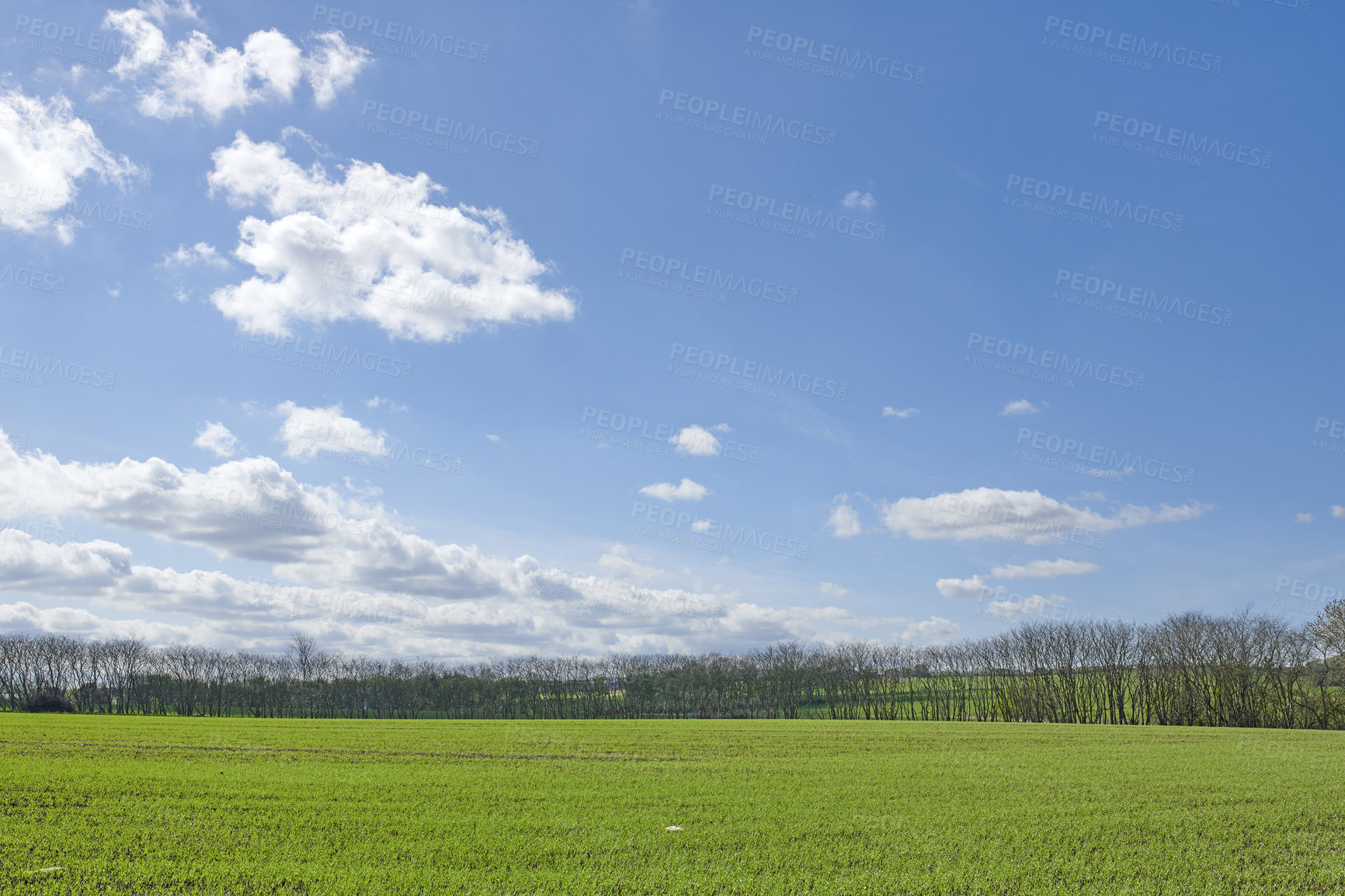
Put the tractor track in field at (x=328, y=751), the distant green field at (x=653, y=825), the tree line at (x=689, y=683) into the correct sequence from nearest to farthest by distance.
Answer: the distant green field at (x=653, y=825), the tractor track in field at (x=328, y=751), the tree line at (x=689, y=683)

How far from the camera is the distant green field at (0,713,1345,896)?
1248 centimetres

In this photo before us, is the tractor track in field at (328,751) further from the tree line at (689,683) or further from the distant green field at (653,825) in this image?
the tree line at (689,683)

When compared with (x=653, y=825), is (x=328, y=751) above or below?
below

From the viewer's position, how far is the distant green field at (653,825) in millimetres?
12484

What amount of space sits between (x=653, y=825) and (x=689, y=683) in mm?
136408

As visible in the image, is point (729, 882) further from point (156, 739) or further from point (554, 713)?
point (554, 713)

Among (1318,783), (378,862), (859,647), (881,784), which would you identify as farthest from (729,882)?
(859,647)

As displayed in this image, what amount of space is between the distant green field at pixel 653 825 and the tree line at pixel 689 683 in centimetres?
8766

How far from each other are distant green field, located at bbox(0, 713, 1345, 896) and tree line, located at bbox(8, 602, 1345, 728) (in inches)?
3451

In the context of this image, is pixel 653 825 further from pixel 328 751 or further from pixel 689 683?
pixel 689 683

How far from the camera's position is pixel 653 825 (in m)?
16.6

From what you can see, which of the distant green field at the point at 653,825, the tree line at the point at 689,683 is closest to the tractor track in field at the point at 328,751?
the distant green field at the point at 653,825

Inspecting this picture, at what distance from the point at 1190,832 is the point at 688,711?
138 m

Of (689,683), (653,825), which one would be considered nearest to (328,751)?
(653,825)
